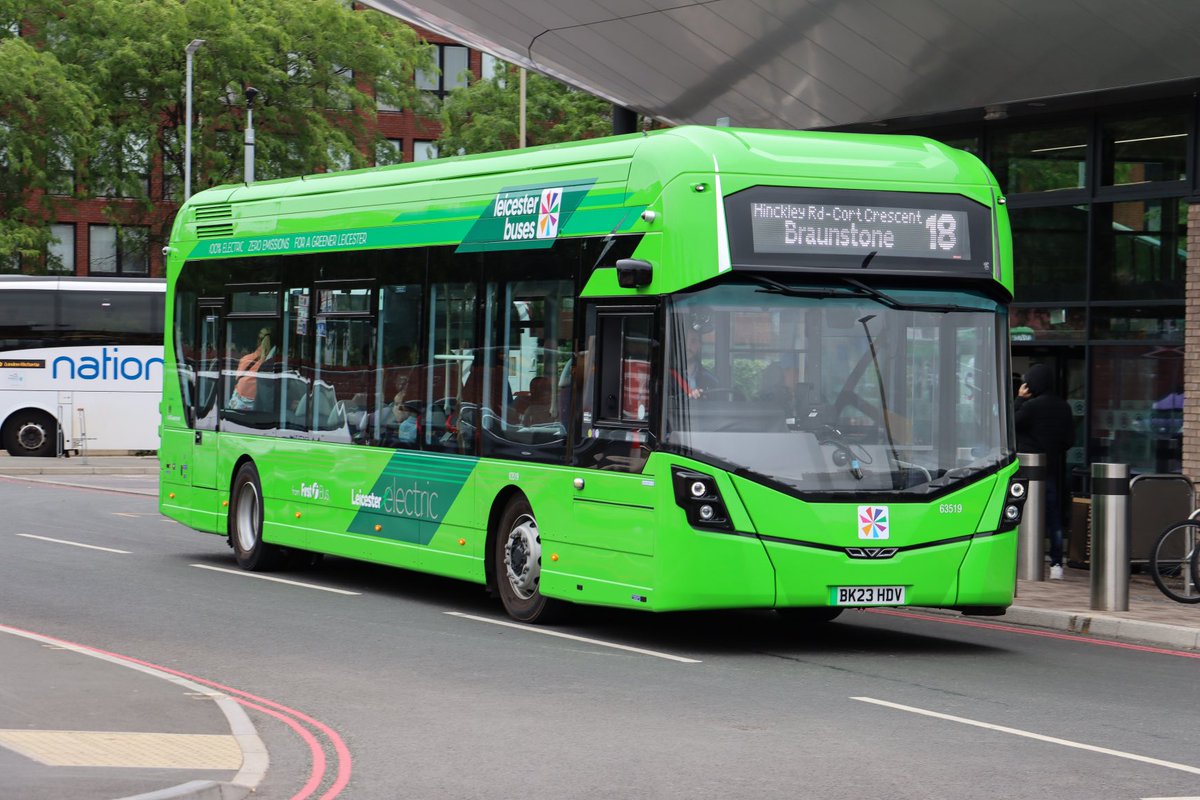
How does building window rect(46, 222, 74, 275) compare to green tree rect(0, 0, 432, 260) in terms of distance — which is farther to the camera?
building window rect(46, 222, 74, 275)

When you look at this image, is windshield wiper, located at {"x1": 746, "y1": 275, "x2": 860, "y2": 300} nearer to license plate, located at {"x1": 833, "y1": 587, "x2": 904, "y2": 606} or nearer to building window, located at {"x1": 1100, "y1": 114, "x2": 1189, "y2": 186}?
license plate, located at {"x1": 833, "y1": 587, "x2": 904, "y2": 606}

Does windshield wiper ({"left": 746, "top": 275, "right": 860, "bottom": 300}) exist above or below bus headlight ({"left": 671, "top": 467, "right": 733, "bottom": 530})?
above

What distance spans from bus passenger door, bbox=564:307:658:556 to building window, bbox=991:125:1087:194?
7999 mm

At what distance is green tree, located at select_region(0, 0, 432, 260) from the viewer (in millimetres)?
55438

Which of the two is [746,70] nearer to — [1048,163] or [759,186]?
[1048,163]

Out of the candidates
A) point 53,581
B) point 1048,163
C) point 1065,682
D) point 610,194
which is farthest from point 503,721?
point 1048,163

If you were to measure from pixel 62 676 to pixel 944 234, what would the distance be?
6.01 meters

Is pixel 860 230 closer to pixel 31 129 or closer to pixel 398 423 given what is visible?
pixel 398 423

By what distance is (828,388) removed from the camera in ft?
38.8

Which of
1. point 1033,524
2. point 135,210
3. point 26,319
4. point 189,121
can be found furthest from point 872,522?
point 135,210

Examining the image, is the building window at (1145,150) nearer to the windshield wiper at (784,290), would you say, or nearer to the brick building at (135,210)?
the windshield wiper at (784,290)

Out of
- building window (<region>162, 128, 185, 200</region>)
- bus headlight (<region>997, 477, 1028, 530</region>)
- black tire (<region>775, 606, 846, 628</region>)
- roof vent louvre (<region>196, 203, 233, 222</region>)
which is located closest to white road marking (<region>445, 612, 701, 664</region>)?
black tire (<region>775, 606, 846, 628</region>)

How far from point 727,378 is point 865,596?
1.59 meters

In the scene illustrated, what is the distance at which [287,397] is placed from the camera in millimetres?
16953
